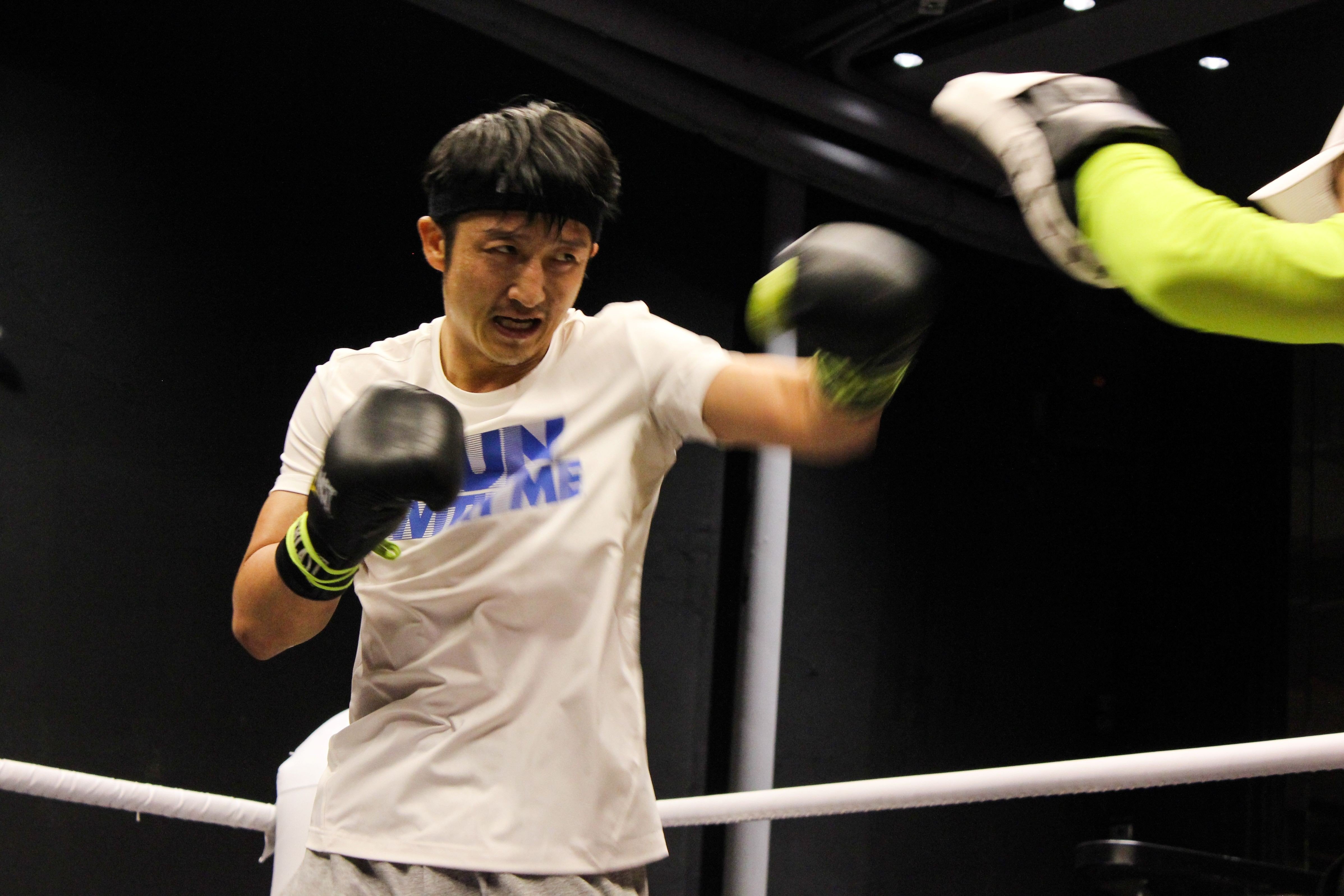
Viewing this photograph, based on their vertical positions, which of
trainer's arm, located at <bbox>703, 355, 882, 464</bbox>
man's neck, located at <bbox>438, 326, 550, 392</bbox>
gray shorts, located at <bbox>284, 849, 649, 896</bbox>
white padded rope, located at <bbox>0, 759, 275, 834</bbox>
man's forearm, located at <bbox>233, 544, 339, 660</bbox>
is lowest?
white padded rope, located at <bbox>0, 759, 275, 834</bbox>

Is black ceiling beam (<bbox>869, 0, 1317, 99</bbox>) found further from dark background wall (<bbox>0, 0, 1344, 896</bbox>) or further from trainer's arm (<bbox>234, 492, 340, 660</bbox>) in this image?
trainer's arm (<bbox>234, 492, 340, 660</bbox>)

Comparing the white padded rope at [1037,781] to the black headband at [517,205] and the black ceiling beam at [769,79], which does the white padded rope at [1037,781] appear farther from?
the black ceiling beam at [769,79]

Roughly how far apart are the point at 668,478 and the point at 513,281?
254cm

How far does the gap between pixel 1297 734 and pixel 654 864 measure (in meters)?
2.46

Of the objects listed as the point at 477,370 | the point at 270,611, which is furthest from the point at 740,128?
the point at 270,611

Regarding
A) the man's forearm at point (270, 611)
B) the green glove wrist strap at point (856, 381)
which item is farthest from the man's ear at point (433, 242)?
the green glove wrist strap at point (856, 381)

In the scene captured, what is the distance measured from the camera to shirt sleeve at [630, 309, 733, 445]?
1.27 m

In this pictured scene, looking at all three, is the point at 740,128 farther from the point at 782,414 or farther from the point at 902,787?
the point at 782,414

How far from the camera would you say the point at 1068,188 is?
45.3 inches

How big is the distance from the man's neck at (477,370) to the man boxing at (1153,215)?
55cm

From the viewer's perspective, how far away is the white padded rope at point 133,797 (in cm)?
173

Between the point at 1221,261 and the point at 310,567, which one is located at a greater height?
the point at 1221,261

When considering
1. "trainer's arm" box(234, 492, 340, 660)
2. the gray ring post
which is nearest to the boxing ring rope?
"trainer's arm" box(234, 492, 340, 660)

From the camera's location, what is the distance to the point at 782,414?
122 cm
